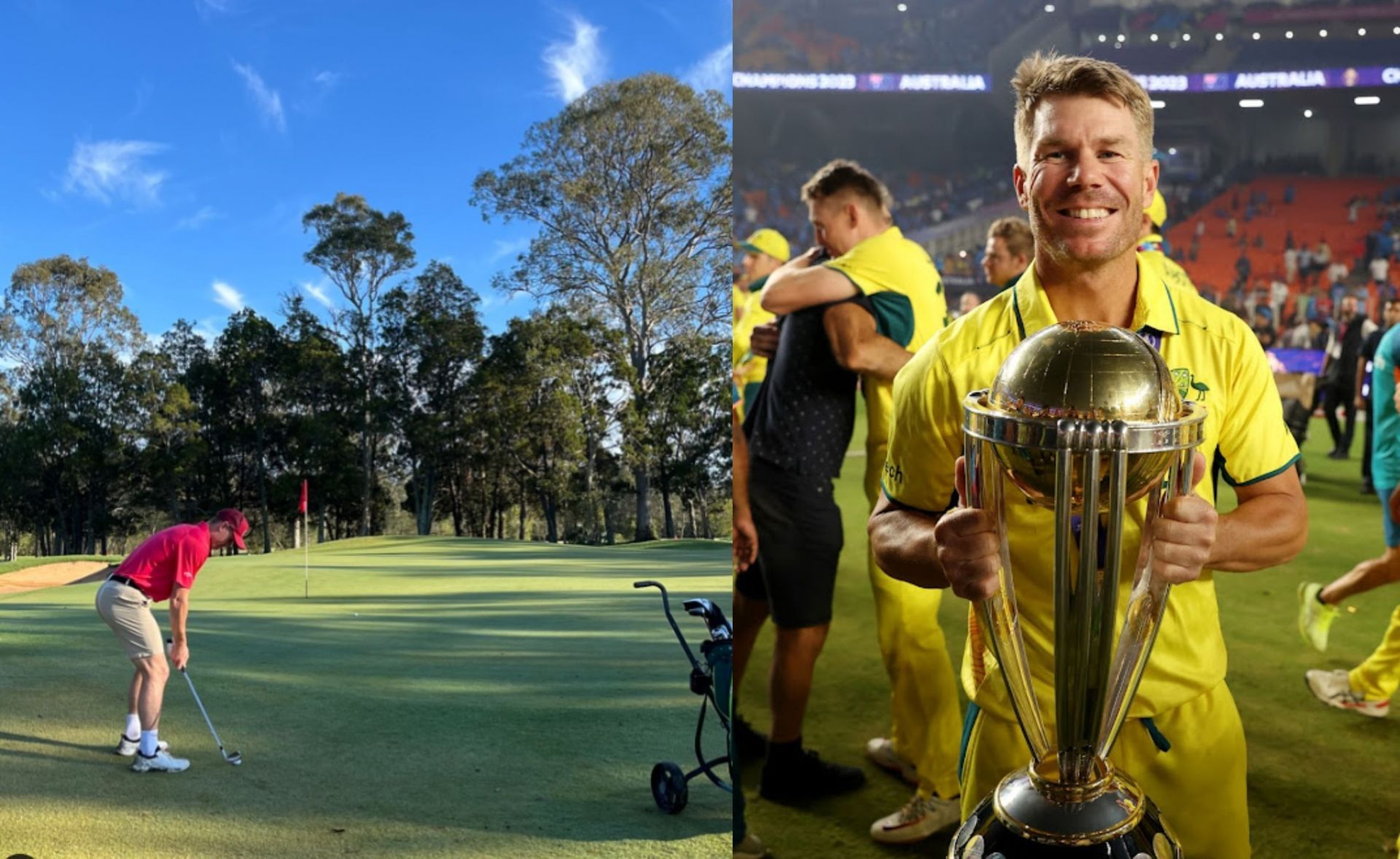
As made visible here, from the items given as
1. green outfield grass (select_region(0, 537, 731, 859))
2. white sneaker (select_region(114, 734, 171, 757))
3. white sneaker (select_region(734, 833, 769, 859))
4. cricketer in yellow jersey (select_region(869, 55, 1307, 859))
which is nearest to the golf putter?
green outfield grass (select_region(0, 537, 731, 859))

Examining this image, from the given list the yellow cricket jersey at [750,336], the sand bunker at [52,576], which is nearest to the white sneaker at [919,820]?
the yellow cricket jersey at [750,336]

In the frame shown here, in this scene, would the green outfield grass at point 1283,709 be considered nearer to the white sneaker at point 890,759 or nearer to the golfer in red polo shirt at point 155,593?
the white sneaker at point 890,759

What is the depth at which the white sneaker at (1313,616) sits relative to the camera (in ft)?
5.82

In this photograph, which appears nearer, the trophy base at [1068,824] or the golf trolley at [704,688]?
the trophy base at [1068,824]

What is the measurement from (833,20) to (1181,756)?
133 centimetres

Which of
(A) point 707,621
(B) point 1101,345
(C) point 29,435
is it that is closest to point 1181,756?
(B) point 1101,345

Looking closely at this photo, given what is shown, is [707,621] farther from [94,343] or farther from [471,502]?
[94,343]

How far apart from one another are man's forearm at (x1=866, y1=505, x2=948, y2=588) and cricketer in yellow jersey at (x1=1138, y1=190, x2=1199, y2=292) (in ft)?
1.61

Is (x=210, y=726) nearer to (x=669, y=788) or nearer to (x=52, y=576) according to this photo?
(x=52, y=576)

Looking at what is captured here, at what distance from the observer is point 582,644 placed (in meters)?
3.01

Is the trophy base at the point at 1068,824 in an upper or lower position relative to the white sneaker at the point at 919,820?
upper

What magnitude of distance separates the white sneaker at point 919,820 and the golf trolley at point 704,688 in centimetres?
34

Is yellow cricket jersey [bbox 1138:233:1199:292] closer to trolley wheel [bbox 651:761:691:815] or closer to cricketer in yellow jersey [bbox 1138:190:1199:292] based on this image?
cricketer in yellow jersey [bbox 1138:190:1199:292]

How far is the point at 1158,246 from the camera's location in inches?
63.5
